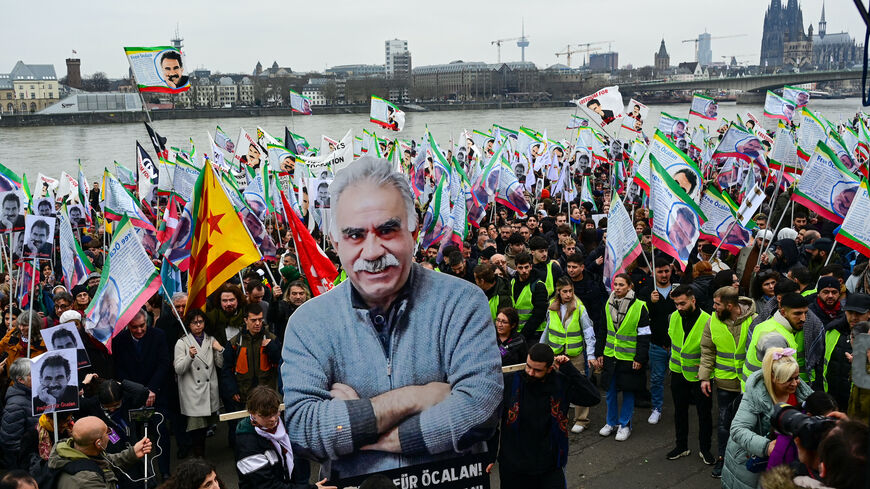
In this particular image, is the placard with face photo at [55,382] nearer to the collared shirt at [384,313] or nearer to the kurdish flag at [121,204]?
the collared shirt at [384,313]

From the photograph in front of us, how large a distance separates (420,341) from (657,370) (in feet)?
15.1

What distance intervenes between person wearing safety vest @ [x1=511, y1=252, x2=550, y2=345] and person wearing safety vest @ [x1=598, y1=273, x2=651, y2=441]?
2.06 ft

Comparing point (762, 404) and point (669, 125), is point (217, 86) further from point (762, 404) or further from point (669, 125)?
point (762, 404)

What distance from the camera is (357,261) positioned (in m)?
3.06

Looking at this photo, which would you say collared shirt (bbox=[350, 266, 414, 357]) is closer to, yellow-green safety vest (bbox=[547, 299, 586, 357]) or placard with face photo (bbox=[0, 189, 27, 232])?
yellow-green safety vest (bbox=[547, 299, 586, 357])

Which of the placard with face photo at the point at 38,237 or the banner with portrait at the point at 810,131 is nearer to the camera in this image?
the placard with face photo at the point at 38,237

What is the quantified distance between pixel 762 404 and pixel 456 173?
7.41m

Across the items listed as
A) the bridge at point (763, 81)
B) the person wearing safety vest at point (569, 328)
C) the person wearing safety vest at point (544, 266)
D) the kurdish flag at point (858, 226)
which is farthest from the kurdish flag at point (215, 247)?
the bridge at point (763, 81)

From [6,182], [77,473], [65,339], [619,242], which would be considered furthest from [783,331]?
[6,182]

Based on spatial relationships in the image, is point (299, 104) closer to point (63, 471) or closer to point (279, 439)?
point (63, 471)

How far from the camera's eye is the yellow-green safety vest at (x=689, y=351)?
631 cm

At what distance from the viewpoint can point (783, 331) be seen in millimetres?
5480

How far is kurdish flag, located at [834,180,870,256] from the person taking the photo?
689cm

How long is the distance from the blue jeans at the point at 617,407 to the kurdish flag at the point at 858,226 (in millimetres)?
2346
